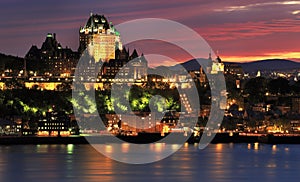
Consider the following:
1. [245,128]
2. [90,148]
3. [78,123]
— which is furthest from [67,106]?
[90,148]

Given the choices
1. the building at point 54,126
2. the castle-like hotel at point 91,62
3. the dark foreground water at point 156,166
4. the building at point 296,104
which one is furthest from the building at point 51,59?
the dark foreground water at point 156,166

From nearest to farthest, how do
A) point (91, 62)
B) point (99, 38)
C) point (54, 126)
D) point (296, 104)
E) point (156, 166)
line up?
point (156, 166), point (54, 126), point (296, 104), point (91, 62), point (99, 38)

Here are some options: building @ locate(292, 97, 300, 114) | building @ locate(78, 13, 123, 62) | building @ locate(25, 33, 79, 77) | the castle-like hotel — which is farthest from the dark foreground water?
building @ locate(78, 13, 123, 62)

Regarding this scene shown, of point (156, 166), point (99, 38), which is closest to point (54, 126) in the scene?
point (156, 166)

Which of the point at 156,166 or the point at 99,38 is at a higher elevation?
the point at 99,38

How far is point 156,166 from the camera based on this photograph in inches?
1102

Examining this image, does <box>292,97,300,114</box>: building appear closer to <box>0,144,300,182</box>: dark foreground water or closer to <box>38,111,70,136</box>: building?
<box>38,111,70,136</box>: building

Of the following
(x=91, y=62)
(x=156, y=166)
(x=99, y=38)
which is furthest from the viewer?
(x=99, y=38)

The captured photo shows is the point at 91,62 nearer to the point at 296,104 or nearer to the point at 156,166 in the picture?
the point at 296,104

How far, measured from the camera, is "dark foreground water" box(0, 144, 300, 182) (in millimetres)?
25203

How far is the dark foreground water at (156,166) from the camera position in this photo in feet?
82.7

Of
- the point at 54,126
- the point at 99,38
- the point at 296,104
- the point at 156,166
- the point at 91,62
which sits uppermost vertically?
the point at 99,38

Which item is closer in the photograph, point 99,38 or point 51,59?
point 51,59

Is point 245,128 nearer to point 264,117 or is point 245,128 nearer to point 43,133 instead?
point 264,117
